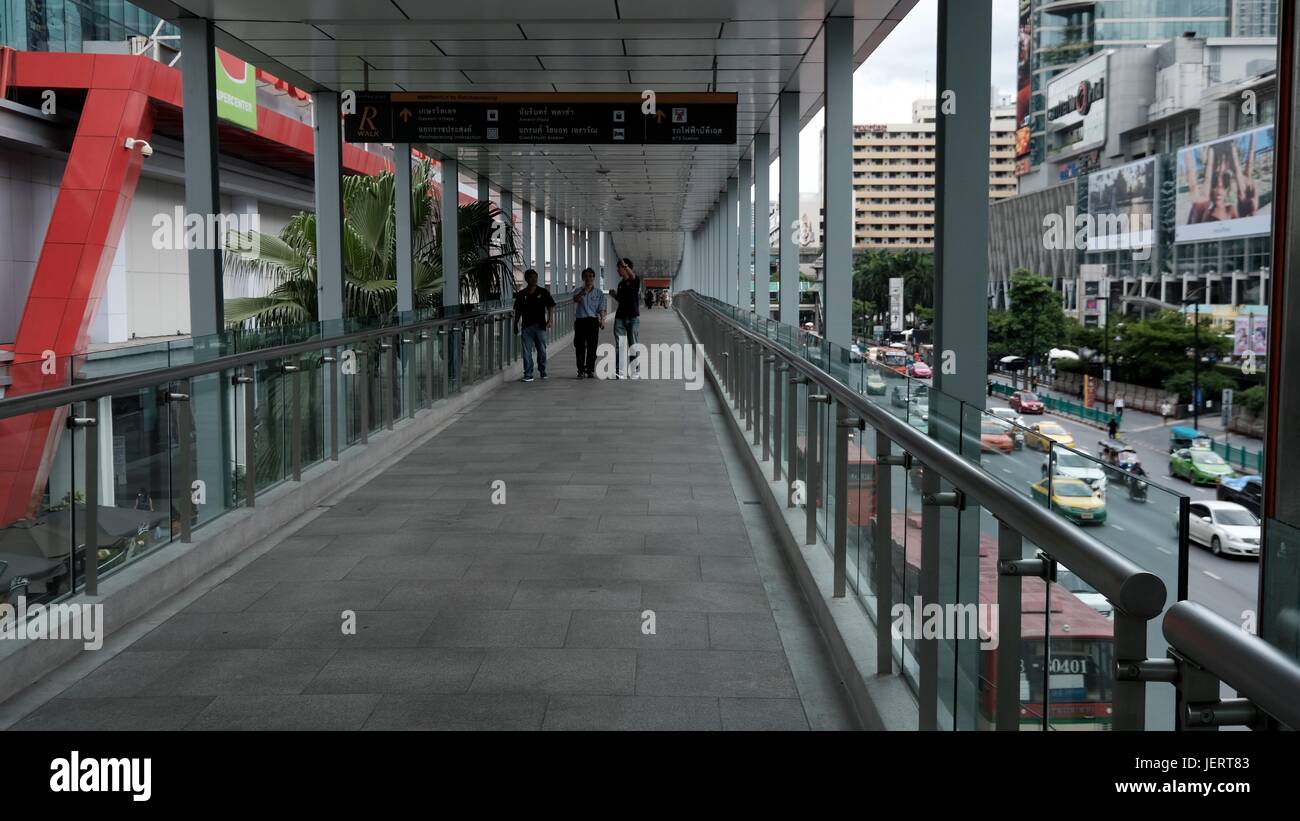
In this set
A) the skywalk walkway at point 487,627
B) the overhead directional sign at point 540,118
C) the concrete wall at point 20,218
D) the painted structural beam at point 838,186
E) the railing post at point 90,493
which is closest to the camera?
the skywalk walkway at point 487,627

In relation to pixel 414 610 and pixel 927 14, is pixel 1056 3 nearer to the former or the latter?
pixel 927 14

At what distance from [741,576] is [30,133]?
17831 millimetres

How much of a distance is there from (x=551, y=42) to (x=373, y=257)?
24.2 feet

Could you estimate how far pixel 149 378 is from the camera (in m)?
5.46

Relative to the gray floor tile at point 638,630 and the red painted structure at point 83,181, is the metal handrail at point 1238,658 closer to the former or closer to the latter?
the gray floor tile at point 638,630

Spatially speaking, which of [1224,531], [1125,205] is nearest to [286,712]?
[1224,531]

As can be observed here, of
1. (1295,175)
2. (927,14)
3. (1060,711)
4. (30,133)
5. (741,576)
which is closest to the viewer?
(1060,711)

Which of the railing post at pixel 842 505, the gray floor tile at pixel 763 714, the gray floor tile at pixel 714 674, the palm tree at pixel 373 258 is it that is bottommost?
the gray floor tile at pixel 763 714

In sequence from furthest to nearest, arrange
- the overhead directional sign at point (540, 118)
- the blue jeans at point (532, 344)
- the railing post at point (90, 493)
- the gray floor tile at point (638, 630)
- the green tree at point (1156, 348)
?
1. the blue jeans at point (532, 344)
2. the overhead directional sign at point (540, 118)
3. the green tree at point (1156, 348)
4. the railing post at point (90, 493)
5. the gray floor tile at point (638, 630)

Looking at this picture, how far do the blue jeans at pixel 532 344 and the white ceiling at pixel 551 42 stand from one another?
12.8 ft

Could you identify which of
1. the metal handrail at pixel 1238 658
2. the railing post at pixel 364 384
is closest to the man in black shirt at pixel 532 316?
the railing post at pixel 364 384

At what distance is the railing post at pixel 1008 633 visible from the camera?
90.7 inches

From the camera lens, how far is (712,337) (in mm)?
15812
